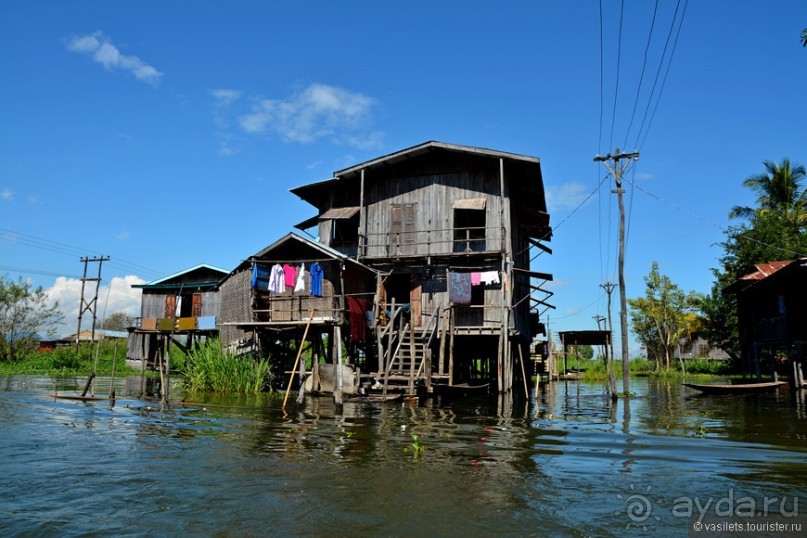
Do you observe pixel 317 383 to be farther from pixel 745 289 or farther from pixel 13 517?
pixel 745 289

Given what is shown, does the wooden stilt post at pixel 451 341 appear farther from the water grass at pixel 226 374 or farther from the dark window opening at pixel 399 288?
the water grass at pixel 226 374

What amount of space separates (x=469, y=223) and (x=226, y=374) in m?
10.4

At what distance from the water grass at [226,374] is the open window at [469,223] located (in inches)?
332

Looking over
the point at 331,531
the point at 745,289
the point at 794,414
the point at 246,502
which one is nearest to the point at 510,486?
the point at 331,531

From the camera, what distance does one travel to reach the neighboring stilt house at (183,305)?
29422mm

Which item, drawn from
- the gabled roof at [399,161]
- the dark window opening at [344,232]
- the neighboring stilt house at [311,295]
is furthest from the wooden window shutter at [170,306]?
the dark window opening at [344,232]

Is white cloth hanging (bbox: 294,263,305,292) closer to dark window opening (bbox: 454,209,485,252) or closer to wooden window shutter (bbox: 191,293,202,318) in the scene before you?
dark window opening (bbox: 454,209,485,252)

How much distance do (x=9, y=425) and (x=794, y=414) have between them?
60.2 ft

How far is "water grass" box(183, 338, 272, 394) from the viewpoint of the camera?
19578 millimetres

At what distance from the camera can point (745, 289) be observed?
85.4 ft

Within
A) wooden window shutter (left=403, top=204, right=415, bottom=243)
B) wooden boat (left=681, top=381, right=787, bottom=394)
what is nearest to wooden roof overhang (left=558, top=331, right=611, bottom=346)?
wooden boat (left=681, top=381, right=787, bottom=394)

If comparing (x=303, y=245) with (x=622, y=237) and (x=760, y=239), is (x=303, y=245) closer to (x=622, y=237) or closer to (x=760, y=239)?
(x=622, y=237)

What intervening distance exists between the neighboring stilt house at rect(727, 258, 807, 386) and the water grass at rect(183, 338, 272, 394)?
738 inches

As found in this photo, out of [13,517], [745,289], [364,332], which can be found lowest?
[13,517]
